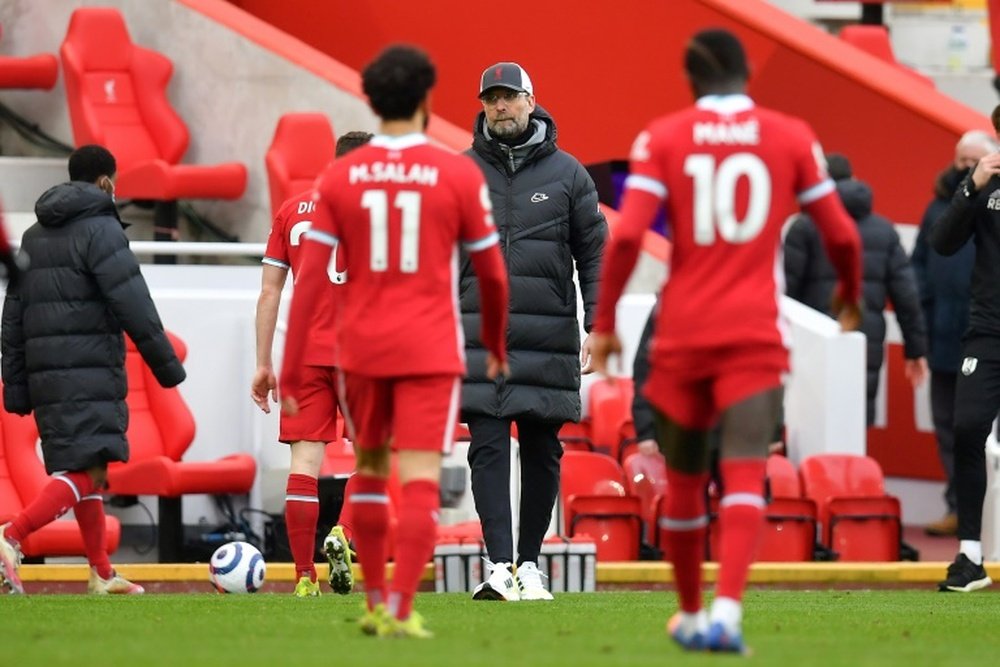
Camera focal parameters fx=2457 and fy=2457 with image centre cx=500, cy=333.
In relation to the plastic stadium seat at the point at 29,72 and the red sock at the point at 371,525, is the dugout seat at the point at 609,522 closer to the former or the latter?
the red sock at the point at 371,525

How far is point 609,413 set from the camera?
14812 mm

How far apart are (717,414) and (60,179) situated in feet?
34.3

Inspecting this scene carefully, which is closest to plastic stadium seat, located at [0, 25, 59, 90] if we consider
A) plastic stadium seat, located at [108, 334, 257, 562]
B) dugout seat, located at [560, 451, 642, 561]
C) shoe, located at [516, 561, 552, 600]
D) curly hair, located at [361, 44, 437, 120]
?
plastic stadium seat, located at [108, 334, 257, 562]

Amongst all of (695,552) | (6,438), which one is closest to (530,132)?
(695,552)

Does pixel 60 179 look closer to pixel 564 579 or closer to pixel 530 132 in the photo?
pixel 564 579

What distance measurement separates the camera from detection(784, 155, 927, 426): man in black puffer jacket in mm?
15062

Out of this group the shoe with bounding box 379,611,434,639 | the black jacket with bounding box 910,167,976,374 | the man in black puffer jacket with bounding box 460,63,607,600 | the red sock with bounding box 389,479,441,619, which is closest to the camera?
the red sock with bounding box 389,479,441,619

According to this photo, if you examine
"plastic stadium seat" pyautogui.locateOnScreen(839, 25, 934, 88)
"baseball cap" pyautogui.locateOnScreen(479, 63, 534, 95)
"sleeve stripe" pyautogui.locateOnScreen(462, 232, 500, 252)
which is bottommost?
"sleeve stripe" pyautogui.locateOnScreen(462, 232, 500, 252)

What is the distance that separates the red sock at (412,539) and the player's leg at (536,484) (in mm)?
2718

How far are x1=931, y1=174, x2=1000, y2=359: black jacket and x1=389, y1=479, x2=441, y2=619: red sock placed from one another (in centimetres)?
428

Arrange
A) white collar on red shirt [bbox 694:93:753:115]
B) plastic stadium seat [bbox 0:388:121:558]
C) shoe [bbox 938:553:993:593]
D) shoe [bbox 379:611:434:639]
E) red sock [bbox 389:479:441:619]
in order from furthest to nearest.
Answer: plastic stadium seat [bbox 0:388:121:558] → shoe [bbox 938:553:993:593] → shoe [bbox 379:611:434:639] → red sock [bbox 389:479:441:619] → white collar on red shirt [bbox 694:93:753:115]

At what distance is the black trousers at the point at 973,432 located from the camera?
36.3 ft

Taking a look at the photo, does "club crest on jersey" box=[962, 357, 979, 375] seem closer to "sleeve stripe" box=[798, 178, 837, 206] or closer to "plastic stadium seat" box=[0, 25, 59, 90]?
"sleeve stripe" box=[798, 178, 837, 206]

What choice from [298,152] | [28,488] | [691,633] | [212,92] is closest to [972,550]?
[691,633]
